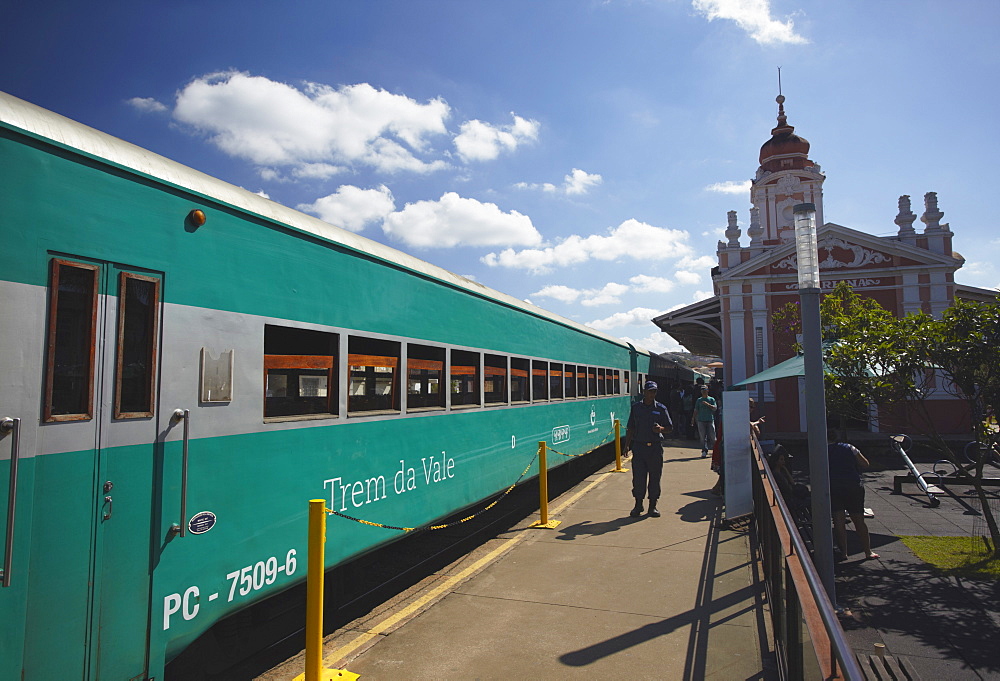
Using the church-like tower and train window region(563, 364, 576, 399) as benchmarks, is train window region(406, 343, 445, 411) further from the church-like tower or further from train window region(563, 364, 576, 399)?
the church-like tower

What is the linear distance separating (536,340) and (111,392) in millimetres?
6368

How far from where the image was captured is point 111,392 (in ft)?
9.34

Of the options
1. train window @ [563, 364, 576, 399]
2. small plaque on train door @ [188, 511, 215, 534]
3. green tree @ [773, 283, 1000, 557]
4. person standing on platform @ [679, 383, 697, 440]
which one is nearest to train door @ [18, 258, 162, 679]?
small plaque on train door @ [188, 511, 215, 534]

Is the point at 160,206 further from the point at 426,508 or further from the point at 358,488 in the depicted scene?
the point at 426,508

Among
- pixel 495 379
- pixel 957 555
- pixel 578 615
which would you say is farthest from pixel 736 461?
pixel 578 615

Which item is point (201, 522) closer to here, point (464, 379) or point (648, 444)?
point (464, 379)

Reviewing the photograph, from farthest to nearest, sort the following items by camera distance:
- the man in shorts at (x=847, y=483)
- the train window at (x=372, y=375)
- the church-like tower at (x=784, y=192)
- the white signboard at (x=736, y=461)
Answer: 1. the church-like tower at (x=784, y=192)
2. the white signboard at (x=736, y=461)
3. the man in shorts at (x=847, y=483)
4. the train window at (x=372, y=375)

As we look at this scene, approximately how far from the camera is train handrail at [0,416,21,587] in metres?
2.39

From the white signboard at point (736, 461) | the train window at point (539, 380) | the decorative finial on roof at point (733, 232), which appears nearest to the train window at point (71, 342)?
the white signboard at point (736, 461)

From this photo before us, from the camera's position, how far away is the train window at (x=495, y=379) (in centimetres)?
695

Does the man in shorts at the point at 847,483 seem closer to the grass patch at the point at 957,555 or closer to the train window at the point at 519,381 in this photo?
the grass patch at the point at 957,555

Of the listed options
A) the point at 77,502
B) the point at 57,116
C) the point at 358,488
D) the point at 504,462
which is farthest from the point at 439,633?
the point at 57,116

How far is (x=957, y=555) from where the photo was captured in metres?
6.63

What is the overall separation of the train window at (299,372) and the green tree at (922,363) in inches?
222
